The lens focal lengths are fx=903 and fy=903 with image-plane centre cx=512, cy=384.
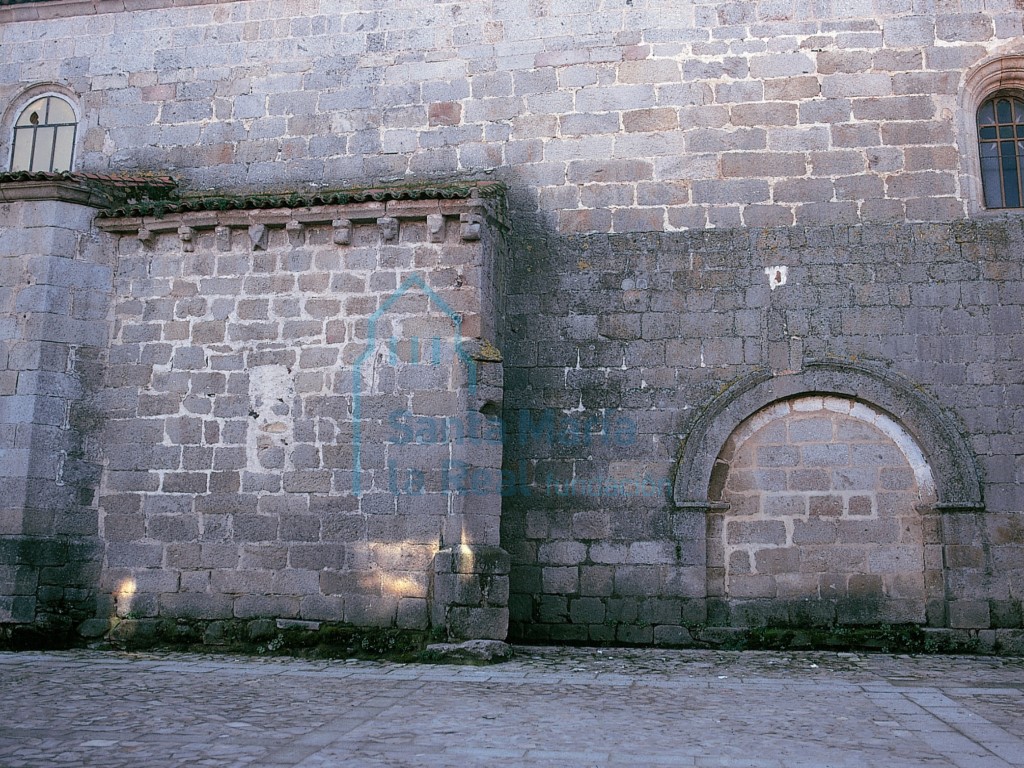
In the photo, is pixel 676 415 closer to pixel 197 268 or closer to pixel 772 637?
pixel 772 637

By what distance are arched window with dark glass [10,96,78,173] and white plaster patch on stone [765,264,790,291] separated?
846 cm

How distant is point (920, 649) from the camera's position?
8.57 meters

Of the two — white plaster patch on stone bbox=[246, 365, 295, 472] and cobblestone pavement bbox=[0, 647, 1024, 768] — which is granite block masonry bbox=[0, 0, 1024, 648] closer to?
white plaster patch on stone bbox=[246, 365, 295, 472]

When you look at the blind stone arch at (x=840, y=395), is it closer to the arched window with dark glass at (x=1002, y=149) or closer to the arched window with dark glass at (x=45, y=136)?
the arched window with dark glass at (x=1002, y=149)

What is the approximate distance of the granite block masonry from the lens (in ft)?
28.3

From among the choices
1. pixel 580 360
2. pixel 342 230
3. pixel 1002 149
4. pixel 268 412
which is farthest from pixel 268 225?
pixel 1002 149

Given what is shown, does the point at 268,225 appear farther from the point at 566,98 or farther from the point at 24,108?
the point at 24,108

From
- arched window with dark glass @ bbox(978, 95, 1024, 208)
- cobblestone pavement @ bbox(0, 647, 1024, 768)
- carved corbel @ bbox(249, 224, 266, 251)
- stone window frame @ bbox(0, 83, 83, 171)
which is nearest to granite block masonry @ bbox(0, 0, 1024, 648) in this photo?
carved corbel @ bbox(249, 224, 266, 251)

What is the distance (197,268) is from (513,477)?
392 centimetres

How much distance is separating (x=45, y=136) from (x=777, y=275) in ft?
29.6

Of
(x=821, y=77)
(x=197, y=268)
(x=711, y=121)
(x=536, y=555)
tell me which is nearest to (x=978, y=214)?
(x=821, y=77)

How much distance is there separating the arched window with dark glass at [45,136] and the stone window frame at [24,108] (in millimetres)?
23

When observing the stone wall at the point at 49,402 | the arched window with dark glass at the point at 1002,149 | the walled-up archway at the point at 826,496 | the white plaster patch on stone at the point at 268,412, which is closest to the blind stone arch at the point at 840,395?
the walled-up archway at the point at 826,496

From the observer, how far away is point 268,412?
29.1 feet
